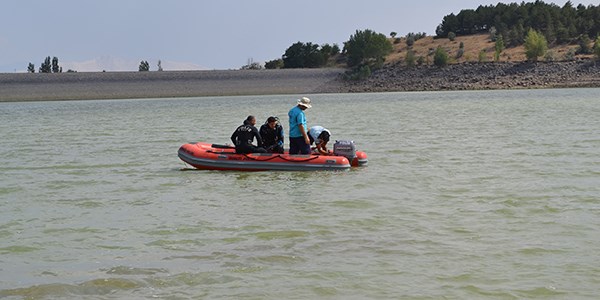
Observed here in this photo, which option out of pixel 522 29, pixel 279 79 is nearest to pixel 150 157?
pixel 279 79

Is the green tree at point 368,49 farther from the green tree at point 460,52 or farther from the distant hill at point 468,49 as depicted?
the green tree at point 460,52

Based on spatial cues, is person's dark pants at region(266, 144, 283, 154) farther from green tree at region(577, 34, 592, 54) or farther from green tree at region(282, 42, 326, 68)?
green tree at region(282, 42, 326, 68)

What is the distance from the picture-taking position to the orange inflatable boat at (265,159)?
16.8 m

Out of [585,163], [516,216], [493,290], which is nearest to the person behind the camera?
[493,290]

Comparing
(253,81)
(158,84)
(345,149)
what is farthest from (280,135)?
(158,84)

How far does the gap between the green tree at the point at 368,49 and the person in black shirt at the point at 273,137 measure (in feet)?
281

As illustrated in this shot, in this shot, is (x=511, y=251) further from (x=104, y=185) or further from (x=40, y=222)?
(x=104, y=185)

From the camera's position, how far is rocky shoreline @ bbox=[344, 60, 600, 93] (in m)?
84.1

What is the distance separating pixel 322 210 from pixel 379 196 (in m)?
1.48

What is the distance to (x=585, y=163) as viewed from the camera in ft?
56.0

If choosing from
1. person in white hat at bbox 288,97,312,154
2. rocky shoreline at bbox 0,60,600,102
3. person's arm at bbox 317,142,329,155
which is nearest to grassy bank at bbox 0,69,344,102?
rocky shoreline at bbox 0,60,600,102

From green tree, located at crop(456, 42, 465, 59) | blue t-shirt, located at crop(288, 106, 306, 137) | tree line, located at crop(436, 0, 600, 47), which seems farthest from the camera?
tree line, located at crop(436, 0, 600, 47)

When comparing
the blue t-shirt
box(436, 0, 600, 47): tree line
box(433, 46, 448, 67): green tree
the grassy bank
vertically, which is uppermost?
box(436, 0, 600, 47): tree line

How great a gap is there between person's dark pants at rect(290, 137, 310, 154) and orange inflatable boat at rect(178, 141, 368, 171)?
0.29 m
